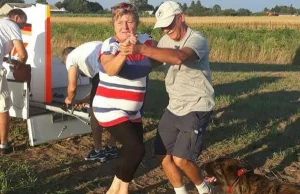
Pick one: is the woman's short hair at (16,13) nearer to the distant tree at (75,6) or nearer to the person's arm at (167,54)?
the person's arm at (167,54)

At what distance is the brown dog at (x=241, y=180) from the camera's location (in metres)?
4.43

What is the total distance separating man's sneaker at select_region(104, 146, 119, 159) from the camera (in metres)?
Result: 6.76

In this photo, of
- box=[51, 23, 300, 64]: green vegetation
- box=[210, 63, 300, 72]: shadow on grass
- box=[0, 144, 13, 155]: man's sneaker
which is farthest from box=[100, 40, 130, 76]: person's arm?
box=[51, 23, 300, 64]: green vegetation

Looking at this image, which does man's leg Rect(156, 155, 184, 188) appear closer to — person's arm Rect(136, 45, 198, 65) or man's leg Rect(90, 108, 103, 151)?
person's arm Rect(136, 45, 198, 65)

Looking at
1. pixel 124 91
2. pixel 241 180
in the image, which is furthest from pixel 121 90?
pixel 241 180

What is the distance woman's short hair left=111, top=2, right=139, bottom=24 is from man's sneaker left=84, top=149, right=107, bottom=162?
2360mm

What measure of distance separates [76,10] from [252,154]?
89.9 metres

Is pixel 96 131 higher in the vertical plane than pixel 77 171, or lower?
higher

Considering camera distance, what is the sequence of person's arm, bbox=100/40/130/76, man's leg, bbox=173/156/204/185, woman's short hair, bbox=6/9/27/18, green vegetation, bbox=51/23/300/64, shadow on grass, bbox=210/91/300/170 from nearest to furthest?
person's arm, bbox=100/40/130/76, man's leg, bbox=173/156/204/185, shadow on grass, bbox=210/91/300/170, woman's short hair, bbox=6/9/27/18, green vegetation, bbox=51/23/300/64

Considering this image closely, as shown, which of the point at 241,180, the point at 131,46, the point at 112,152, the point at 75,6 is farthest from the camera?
the point at 75,6

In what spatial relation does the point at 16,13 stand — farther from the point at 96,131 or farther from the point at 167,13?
the point at 167,13

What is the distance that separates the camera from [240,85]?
1266cm

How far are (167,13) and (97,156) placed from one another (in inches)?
103

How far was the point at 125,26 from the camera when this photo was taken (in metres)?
4.70
